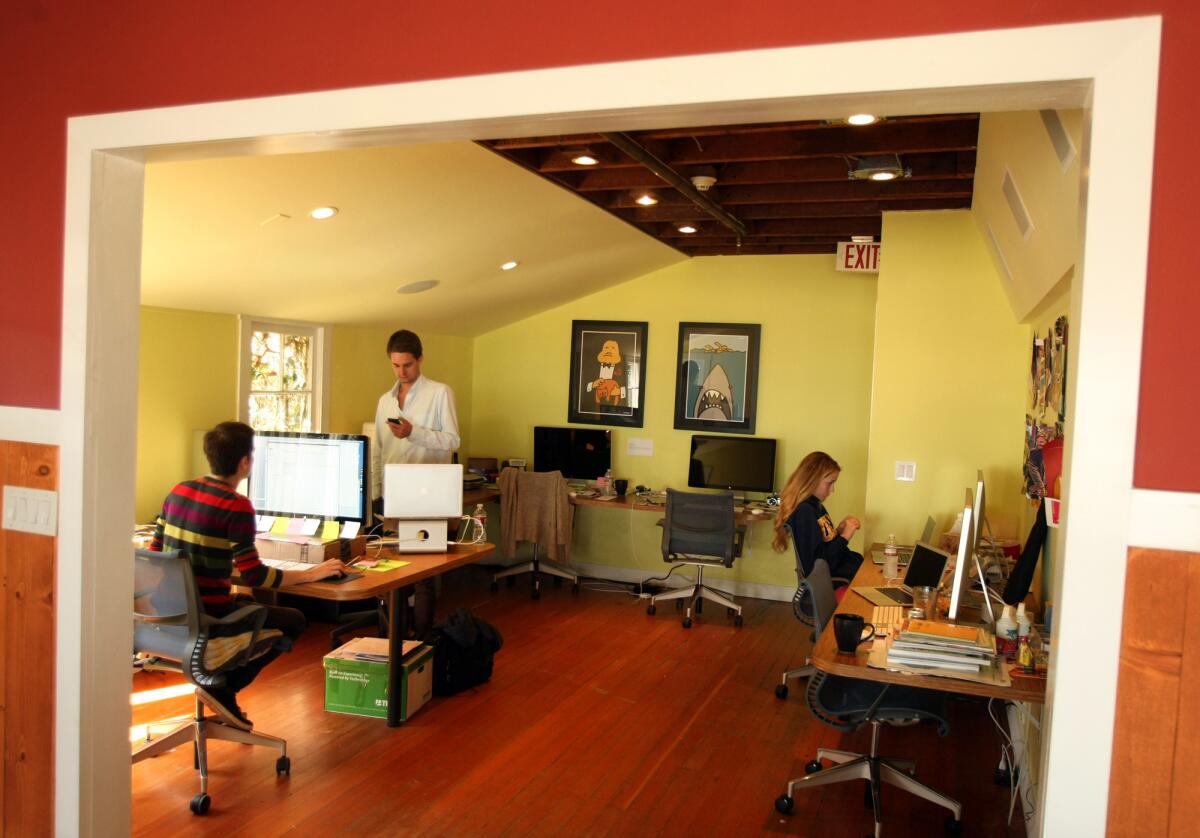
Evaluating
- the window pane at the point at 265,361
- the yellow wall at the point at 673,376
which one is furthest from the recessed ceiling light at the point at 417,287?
the yellow wall at the point at 673,376

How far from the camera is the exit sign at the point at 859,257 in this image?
6.31 meters

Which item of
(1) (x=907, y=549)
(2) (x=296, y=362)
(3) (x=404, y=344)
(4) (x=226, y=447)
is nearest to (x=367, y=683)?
(4) (x=226, y=447)

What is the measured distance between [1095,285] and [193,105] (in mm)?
1850

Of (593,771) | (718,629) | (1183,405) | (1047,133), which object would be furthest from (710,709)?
(1183,405)

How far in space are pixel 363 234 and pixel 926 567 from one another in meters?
3.03

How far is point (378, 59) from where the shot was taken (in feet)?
6.07

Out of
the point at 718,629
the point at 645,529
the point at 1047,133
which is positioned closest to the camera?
the point at 1047,133

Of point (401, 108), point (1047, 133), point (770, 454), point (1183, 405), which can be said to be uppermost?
point (1047, 133)

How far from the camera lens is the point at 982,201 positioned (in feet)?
14.7

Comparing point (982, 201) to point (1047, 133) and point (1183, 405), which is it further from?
point (1183, 405)

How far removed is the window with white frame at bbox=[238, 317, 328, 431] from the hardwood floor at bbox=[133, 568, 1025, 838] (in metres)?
1.37

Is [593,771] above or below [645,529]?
below

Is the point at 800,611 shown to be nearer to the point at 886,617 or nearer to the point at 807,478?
the point at 807,478

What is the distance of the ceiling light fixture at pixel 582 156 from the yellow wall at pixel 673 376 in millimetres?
3145
